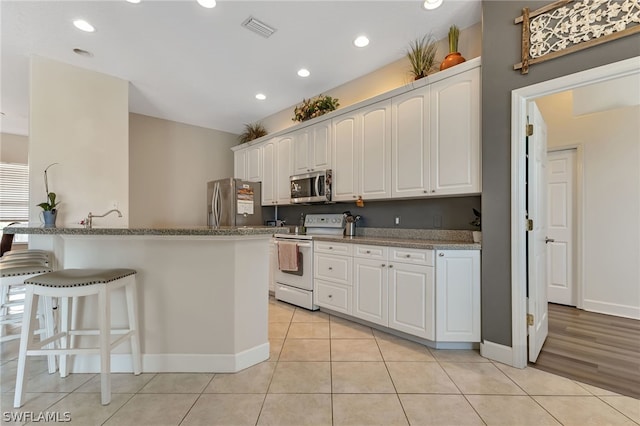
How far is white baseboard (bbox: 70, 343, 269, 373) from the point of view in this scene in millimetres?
2018

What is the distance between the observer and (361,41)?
9.51 ft

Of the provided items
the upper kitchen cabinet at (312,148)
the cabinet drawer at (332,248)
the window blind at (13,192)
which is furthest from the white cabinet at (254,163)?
the window blind at (13,192)

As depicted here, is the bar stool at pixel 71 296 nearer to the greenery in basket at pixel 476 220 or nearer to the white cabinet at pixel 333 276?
the white cabinet at pixel 333 276

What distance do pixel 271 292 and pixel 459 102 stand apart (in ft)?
11.1

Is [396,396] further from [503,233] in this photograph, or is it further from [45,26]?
[45,26]

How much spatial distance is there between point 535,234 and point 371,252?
1365 mm

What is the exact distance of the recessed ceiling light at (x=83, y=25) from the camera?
254 cm

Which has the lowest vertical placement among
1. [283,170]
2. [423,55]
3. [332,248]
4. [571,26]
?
[332,248]

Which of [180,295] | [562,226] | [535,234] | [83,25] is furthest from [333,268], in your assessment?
[83,25]

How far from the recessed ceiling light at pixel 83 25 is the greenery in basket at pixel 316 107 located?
238 centimetres

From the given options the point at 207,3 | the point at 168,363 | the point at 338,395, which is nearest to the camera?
the point at 338,395

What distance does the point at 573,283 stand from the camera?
360cm

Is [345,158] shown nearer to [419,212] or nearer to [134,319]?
[419,212]

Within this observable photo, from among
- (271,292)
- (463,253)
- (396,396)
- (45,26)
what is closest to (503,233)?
(463,253)
